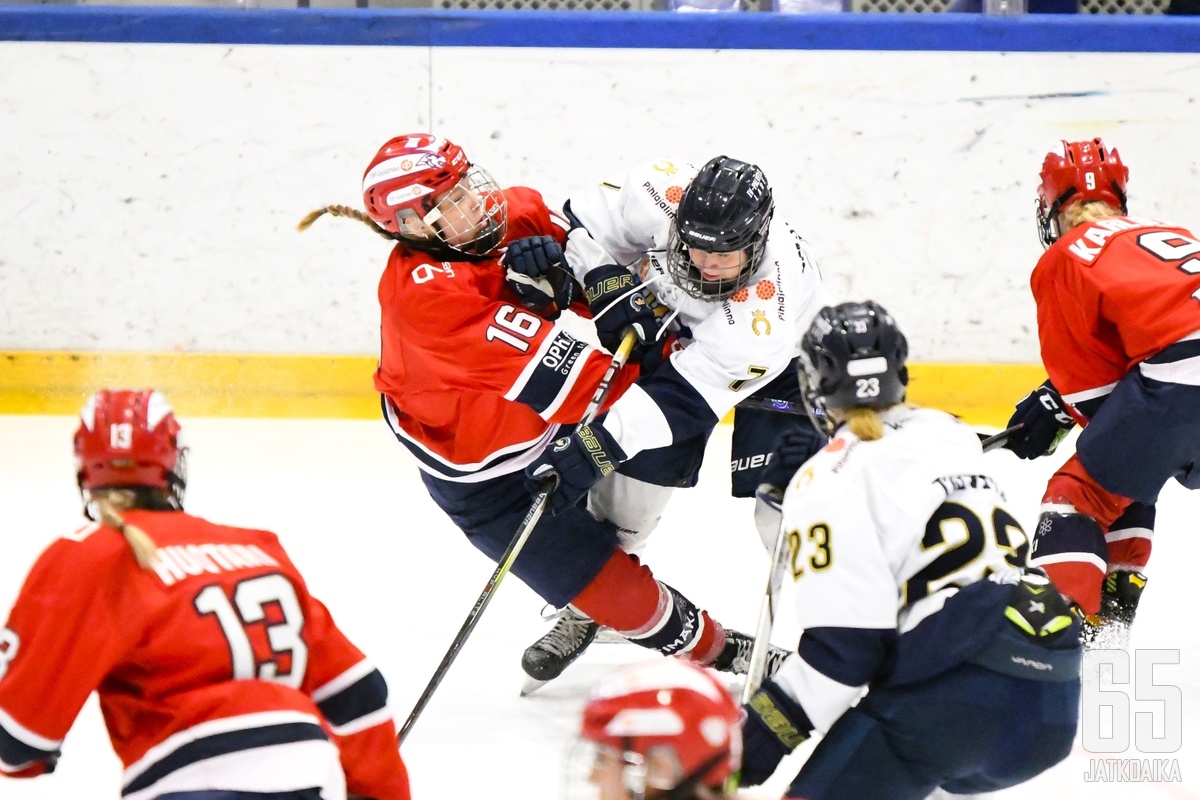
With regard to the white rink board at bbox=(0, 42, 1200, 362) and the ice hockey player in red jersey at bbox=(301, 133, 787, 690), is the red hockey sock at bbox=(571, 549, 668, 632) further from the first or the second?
the white rink board at bbox=(0, 42, 1200, 362)

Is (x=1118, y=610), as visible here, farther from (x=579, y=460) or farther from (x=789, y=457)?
(x=579, y=460)

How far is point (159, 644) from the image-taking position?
181 cm

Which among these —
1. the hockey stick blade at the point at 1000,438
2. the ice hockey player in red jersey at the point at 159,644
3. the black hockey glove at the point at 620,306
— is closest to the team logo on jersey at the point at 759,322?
→ the black hockey glove at the point at 620,306

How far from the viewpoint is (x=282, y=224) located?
19.1ft

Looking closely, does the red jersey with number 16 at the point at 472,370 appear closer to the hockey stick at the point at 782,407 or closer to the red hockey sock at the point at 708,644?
the hockey stick at the point at 782,407

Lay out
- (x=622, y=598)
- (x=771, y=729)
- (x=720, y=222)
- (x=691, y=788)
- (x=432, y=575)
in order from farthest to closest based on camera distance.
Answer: (x=432, y=575) < (x=622, y=598) < (x=720, y=222) < (x=771, y=729) < (x=691, y=788)

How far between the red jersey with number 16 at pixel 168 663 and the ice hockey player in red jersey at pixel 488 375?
45.3 inches

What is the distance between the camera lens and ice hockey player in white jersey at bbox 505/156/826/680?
9.63 ft

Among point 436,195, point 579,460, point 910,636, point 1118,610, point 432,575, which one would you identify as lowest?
point 432,575

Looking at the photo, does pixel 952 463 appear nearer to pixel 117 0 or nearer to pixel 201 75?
pixel 201 75

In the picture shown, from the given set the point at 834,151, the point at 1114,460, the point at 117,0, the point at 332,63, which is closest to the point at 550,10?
the point at 332,63

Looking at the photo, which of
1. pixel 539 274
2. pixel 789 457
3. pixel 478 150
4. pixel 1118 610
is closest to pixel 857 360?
pixel 789 457

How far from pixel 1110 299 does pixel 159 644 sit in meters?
2.09

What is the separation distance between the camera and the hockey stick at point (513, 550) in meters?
2.96
